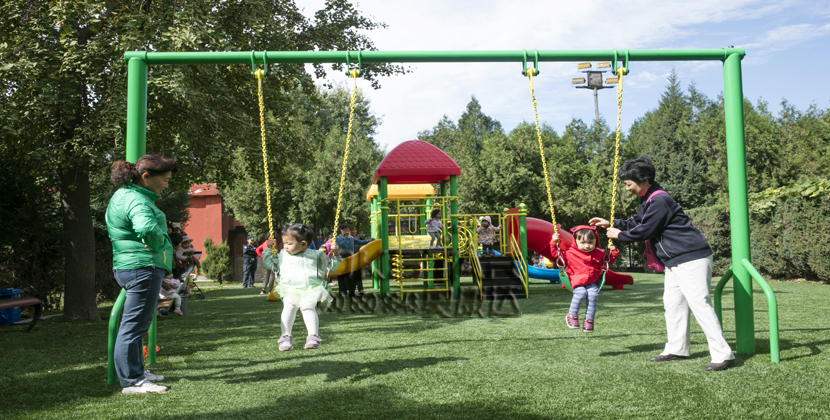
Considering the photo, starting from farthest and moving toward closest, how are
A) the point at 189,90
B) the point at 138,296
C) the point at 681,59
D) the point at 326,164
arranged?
1. the point at 326,164
2. the point at 189,90
3. the point at 681,59
4. the point at 138,296

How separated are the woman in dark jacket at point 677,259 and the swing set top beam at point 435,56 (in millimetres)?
Result: 1472

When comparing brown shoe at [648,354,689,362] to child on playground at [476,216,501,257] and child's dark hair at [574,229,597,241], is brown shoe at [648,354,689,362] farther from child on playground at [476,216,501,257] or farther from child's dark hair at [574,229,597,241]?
child on playground at [476,216,501,257]

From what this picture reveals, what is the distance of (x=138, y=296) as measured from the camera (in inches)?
171

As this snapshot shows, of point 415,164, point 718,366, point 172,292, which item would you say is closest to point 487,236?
point 415,164

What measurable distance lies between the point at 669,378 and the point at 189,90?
7.48 meters

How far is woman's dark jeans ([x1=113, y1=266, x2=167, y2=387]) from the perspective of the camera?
4344 mm

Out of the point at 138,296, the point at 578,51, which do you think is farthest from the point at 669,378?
the point at 138,296

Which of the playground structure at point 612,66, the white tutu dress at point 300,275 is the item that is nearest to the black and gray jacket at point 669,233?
the playground structure at point 612,66

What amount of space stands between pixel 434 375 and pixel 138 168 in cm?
295

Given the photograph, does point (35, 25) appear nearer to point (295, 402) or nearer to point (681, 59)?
point (295, 402)

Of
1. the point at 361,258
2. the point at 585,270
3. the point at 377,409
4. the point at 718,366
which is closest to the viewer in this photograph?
the point at 377,409

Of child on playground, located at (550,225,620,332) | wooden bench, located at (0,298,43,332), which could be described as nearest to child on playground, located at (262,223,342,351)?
child on playground, located at (550,225,620,332)

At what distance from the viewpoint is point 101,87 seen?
9578 millimetres

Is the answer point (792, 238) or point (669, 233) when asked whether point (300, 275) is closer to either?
point (669, 233)
